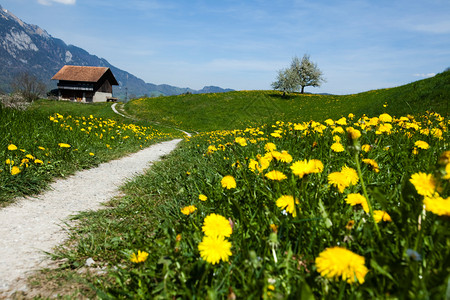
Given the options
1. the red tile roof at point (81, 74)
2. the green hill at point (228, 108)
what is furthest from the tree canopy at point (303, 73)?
the red tile roof at point (81, 74)

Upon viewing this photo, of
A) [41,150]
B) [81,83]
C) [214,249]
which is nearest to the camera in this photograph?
[214,249]

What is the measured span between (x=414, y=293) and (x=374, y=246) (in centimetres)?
33

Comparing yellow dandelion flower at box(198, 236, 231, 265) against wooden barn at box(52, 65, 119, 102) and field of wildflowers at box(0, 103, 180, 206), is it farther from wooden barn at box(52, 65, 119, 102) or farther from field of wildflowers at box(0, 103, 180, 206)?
wooden barn at box(52, 65, 119, 102)

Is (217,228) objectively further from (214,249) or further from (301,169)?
(301,169)

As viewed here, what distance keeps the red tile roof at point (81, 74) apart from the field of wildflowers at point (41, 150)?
175 feet

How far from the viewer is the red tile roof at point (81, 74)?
5516cm

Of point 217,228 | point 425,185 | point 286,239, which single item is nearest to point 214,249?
point 217,228

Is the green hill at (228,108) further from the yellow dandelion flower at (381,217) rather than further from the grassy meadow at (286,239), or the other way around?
the yellow dandelion flower at (381,217)

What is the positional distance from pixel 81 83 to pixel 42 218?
62195mm

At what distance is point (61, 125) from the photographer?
8.06 m

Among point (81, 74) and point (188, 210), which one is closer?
point (188, 210)

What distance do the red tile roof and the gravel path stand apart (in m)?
58.3

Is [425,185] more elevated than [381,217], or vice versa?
[425,185]

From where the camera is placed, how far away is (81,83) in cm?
5562
